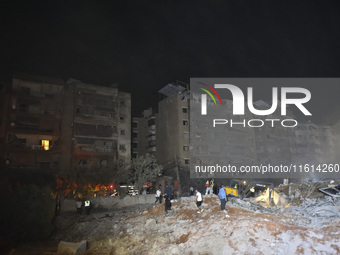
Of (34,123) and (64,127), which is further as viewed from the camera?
(64,127)

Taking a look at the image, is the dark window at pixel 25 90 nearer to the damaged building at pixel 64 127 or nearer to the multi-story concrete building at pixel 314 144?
the damaged building at pixel 64 127

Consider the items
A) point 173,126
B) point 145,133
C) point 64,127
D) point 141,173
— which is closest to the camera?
point 141,173

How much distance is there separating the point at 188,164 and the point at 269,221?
123ft

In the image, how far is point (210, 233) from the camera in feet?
48.5

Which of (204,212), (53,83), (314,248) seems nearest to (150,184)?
(53,83)

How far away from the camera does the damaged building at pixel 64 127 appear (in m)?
39.9

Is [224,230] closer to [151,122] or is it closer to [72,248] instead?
[72,248]

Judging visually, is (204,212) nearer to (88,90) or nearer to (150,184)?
(150,184)

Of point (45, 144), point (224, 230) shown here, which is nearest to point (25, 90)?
point (45, 144)

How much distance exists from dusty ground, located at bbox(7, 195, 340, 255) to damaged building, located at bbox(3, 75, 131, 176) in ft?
66.7

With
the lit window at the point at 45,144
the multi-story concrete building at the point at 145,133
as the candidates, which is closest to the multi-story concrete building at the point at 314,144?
the multi-story concrete building at the point at 145,133

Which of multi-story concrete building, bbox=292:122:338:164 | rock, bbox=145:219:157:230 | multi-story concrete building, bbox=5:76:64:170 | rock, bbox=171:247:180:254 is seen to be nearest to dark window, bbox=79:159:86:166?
multi-story concrete building, bbox=5:76:64:170

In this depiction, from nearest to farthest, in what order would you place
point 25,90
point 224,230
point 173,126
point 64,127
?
1. point 224,230
2. point 25,90
3. point 64,127
4. point 173,126

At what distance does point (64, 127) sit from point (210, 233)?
33.6 m
